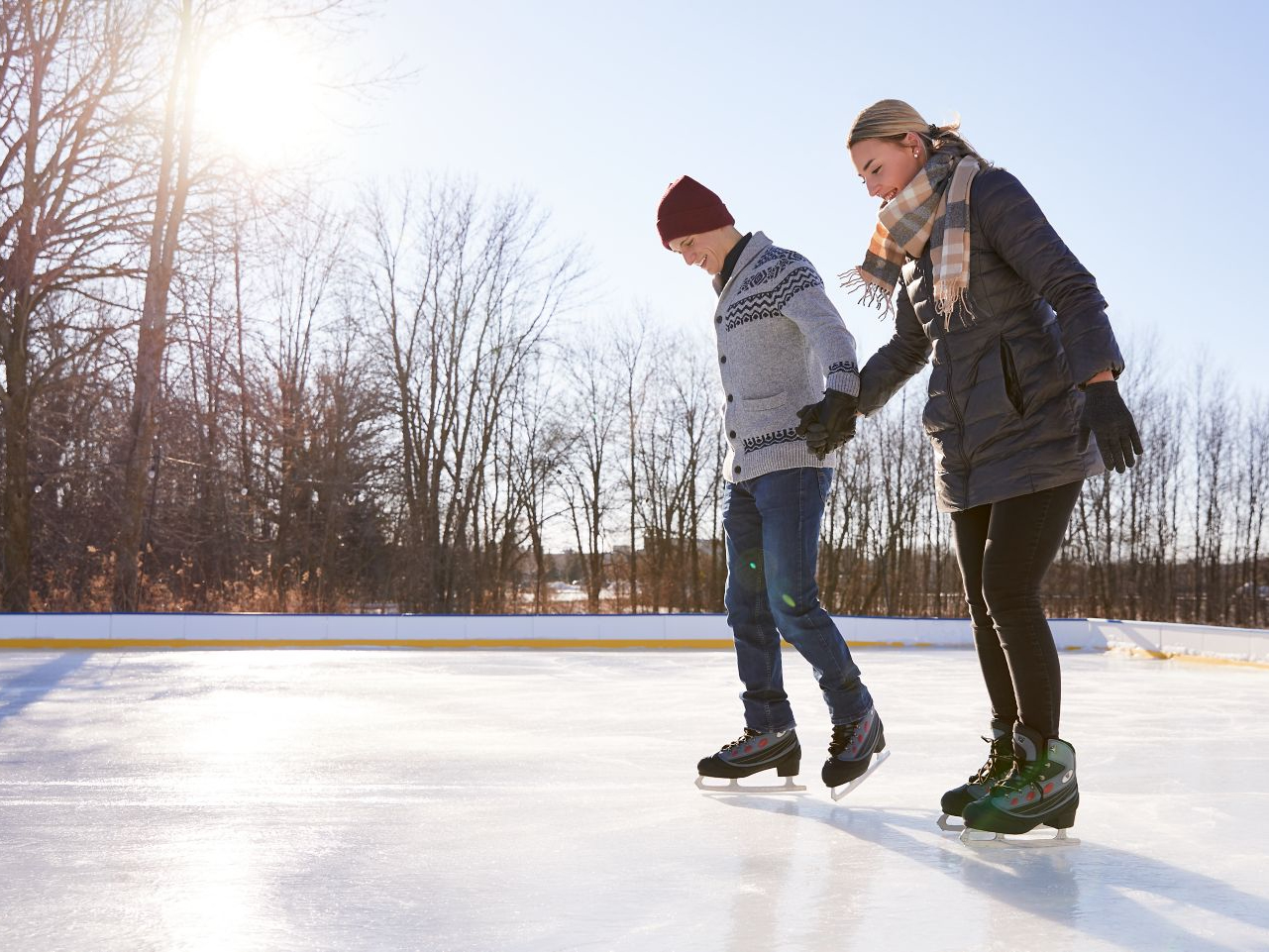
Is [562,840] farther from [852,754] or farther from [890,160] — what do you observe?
[890,160]

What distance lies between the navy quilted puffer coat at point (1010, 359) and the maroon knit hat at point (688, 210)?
624 millimetres

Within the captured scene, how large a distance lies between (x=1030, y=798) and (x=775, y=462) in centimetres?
84

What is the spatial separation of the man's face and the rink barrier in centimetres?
688

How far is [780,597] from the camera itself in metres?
2.40

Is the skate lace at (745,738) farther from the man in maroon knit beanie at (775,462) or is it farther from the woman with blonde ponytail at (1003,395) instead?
the woman with blonde ponytail at (1003,395)

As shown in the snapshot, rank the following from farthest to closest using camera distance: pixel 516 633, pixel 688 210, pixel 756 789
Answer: pixel 516 633 < pixel 688 210 < pixel 756 789

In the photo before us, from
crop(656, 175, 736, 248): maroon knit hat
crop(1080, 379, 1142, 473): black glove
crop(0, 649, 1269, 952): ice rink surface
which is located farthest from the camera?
crop(656, 175, 736, 248): maroon knit hat

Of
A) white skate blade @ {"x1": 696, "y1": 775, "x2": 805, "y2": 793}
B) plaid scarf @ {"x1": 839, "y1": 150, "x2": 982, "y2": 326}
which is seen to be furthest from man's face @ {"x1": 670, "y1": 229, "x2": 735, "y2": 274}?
white skate blade @ {"x1": 696, "y1": 775, "x2": 805, "y2": 793}

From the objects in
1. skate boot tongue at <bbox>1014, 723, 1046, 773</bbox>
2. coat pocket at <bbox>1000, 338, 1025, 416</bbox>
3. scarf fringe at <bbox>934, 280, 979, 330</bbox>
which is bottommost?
skate boot tongue at <bbox>1014, 723, 1046, 773</bbox>

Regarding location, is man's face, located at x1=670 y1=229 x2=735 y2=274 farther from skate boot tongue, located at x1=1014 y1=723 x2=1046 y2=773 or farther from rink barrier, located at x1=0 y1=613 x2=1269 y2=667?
rink barrier, located at x1=0 y1=613 x2=1269 y2=667

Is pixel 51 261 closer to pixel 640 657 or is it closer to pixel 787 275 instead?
pixel 640 657

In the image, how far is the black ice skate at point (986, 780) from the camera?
82.3 inches

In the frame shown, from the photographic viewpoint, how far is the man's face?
266 cm

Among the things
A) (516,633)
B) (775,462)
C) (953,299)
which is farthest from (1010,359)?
(516,633)
